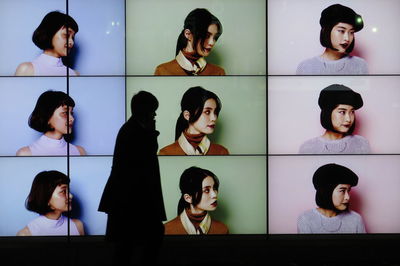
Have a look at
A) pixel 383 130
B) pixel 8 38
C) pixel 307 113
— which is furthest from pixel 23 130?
pixel 383 130

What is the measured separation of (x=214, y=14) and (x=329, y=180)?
2382 millimetres

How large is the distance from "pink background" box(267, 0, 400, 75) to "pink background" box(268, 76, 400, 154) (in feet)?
0.53

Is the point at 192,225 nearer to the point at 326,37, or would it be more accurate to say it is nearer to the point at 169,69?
the point at 169,69

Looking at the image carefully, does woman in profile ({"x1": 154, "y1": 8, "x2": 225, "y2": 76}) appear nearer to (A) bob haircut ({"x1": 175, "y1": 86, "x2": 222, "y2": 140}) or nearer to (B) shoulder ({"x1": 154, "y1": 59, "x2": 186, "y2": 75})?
(B) shoulder ({"x1": 154, "y1": 59, "x2": 186, "y2": 75})

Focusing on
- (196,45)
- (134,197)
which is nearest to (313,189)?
(196,45)

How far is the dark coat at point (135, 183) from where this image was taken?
5191 mm

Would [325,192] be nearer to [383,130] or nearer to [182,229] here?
[383,130]

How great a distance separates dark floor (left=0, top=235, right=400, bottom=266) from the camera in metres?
6.56

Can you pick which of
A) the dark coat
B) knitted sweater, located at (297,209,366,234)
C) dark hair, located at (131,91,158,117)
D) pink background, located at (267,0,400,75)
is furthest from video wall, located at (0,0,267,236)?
the dark coat

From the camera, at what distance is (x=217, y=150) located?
6660mm

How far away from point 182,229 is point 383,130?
2.64 meters

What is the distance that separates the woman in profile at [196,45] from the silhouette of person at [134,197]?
1.56 m

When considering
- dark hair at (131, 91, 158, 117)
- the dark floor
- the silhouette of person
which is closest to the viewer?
the silhouette of person

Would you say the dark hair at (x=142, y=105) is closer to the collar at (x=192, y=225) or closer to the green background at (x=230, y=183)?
the green background at (x=230, y=183)
